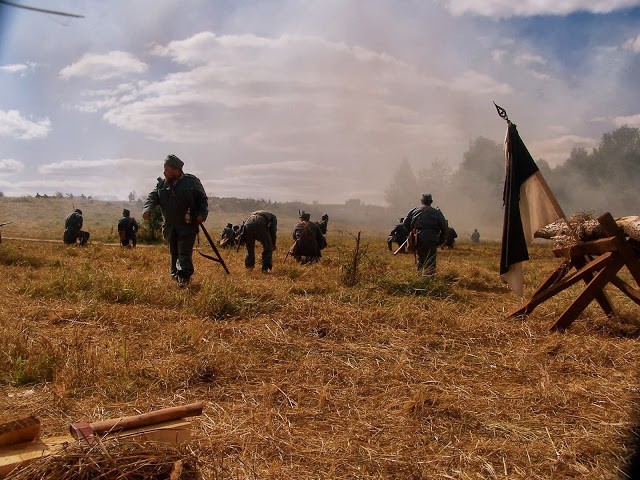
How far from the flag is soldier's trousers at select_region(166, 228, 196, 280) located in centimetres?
461

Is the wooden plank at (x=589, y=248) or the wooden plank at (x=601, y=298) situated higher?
the wooden plank at (x=589, y=248)

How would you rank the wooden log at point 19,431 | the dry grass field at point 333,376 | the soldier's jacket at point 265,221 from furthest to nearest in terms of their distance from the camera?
the soldier's jacket at point 265,221
the dry grass field at point 333,376
the wooden log at point 19,431

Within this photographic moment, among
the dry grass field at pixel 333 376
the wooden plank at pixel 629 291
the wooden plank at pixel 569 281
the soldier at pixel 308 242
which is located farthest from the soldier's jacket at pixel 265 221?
the wooden plank at pixel 629 291

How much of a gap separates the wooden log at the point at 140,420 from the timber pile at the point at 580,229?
5.05m

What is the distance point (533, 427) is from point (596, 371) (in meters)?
1.54

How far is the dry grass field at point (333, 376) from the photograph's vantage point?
311 cm

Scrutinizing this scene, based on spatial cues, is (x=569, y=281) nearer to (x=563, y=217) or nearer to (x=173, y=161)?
(x=563, y=217)

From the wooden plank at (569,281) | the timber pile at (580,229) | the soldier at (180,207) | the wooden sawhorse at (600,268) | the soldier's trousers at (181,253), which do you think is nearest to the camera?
the wooden sawhorse at (600,268)

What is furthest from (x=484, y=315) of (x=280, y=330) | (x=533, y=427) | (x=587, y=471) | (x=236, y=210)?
(x=236, y=210)

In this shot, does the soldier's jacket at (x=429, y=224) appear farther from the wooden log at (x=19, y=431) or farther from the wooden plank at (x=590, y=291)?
the wooden log at (x=19, y=431)

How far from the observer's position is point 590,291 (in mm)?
6004

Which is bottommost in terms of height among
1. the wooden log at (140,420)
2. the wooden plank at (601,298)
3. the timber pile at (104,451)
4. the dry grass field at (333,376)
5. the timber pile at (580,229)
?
the dry grass field at (333,376)

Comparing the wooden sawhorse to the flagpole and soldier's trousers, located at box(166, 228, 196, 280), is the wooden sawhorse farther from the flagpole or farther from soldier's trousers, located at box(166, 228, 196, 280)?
soldier's trousers, located at box(166, 228, 196, 280)

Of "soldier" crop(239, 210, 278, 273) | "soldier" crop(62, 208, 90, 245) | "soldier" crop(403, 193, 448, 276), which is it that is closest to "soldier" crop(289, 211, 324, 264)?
"soldier" crop(239, 210, 278, 273)
